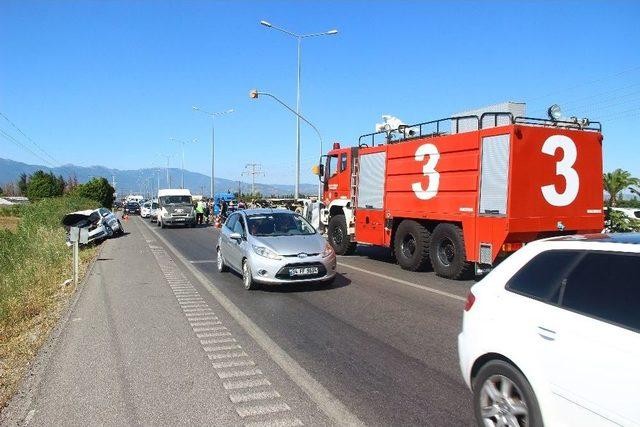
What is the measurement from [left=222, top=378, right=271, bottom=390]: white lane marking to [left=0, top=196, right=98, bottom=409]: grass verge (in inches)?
73.4

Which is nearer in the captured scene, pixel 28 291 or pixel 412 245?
pixel 28 291

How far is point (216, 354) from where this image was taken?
5.84 m

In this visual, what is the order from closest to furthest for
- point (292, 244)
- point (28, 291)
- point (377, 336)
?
point (377, 336) < point (292, 244) < point (28, 291)

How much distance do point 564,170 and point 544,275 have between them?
24.8 ft

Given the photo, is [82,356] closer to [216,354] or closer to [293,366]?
[216,354]

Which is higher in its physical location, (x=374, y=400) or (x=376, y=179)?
(x=376, y=179)

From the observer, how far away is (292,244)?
9.69 m

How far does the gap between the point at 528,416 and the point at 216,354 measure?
3.57m

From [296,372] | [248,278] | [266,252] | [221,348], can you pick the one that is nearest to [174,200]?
[248,278]

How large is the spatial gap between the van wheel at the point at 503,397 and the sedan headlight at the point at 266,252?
5.94 meters

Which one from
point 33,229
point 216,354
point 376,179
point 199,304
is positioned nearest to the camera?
point 216,354

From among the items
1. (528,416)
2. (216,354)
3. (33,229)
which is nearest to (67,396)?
(216,354)

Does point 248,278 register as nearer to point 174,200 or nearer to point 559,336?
point 559,336

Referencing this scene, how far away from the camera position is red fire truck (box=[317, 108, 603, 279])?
382 inches
